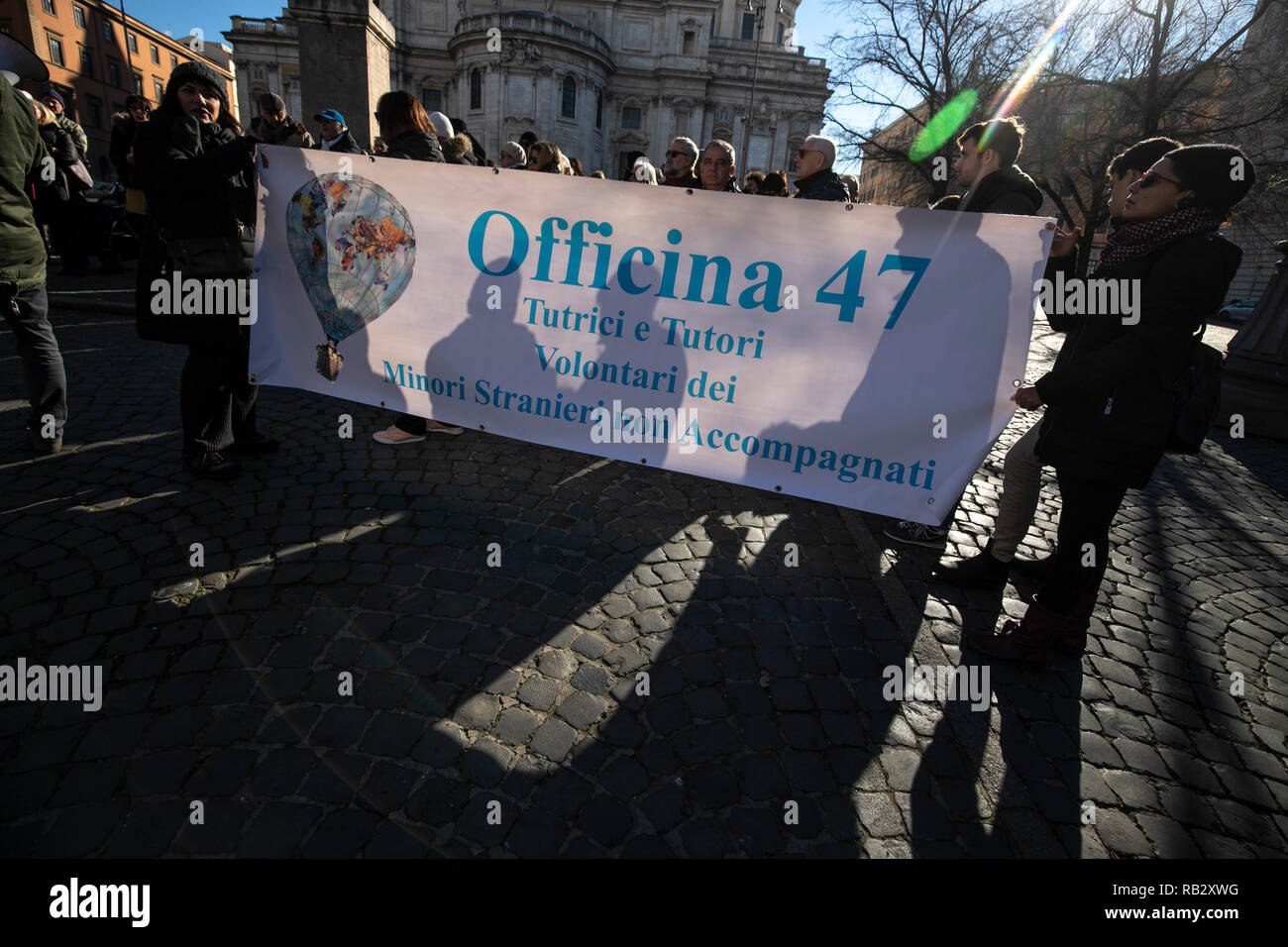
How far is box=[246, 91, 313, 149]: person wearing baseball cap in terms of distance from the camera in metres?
5.63

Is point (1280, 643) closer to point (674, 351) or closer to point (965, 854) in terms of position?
point (965, 854)

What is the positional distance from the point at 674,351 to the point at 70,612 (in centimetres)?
293

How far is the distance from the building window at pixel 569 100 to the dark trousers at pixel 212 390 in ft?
189

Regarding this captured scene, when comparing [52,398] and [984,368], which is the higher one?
[984,368]

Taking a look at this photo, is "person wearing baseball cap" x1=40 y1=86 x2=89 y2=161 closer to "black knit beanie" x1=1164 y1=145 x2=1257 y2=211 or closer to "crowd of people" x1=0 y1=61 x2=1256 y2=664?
"crowd of people" x1=0 y1=61 x2=1256 y2=664

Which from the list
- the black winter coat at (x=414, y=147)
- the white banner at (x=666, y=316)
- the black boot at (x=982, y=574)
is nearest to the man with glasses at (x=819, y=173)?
the white banner at (x=666, y=316)

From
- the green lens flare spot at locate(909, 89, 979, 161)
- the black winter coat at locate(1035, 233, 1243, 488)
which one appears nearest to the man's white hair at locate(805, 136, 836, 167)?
the black winter coat at locate(1035, 233, 1243, 488)

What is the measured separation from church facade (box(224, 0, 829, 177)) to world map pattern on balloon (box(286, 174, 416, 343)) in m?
49.4

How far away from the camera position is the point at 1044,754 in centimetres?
240

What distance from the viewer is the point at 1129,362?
7.82 feet

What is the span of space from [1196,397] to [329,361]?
14.5 feet

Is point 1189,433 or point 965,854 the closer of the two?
point 965,854

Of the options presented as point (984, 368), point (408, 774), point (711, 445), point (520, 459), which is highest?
point (984, 368)
